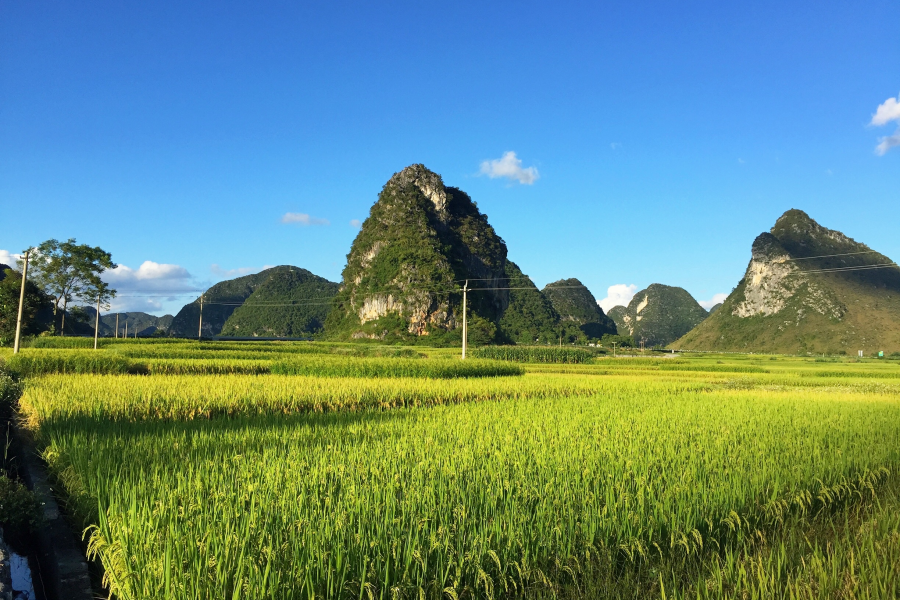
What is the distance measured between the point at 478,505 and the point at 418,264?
7174 centimetres

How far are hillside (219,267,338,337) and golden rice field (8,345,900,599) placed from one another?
102 meters

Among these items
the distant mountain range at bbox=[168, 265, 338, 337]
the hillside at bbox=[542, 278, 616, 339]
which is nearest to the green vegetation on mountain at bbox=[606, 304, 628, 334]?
the hillside at bbox=[542, 278, 616, 339]

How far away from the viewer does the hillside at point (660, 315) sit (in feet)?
449

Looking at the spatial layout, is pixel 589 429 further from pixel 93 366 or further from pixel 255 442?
pixel 93 366

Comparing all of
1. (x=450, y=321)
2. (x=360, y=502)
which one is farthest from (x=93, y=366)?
(x=450, y=321)

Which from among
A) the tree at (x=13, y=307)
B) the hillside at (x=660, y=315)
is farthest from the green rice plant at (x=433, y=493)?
the hillside at (x=660, y=315)

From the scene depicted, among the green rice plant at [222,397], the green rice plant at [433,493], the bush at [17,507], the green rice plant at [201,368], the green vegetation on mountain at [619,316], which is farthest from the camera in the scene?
the green vegetation on mountain at [619,316]

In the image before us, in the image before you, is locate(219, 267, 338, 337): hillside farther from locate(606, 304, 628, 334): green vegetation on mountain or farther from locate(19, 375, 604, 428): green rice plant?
locate(19, 375, 604, 428): green rice plant

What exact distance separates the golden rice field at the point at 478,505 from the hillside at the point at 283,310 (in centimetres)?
10180

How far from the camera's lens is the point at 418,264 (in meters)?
74.6

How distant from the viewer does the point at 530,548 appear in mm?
2678

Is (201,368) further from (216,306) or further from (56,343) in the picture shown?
(216,306)

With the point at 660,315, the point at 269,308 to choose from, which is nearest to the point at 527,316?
the point at 269,308

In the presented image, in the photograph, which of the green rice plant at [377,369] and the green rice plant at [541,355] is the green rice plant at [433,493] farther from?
the green rice plant at [541,355]
